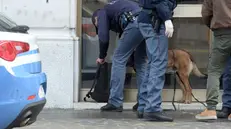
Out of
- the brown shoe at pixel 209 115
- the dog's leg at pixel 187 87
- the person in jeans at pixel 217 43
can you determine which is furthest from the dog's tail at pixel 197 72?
the brown shoe at pixel 209 115

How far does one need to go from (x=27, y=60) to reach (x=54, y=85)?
2.39 m

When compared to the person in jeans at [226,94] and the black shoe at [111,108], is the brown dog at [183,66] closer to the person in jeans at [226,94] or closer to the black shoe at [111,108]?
the person in jeans at [226,94]

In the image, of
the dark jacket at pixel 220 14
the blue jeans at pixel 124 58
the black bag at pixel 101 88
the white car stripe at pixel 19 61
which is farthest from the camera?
the black bag at pixel 101 88

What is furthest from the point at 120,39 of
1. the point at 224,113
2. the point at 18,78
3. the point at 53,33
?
the point at 18,78

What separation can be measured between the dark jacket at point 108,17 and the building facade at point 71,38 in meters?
0.63

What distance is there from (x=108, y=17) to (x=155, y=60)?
1024 millimetres

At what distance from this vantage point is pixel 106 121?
6551 mm

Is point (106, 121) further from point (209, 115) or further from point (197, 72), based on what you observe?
point (197, 72)

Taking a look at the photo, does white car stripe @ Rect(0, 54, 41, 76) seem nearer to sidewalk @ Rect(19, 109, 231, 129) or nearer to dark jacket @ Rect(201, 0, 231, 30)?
sidewalk @ Rect(19, 109, 231, 129)

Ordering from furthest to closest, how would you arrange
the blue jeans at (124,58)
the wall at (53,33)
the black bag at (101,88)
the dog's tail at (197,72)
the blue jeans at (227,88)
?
the dog's tail at (197,72) → the black bag at (101,88) → the wall at (53,33) → the blue jeans at (227,88) → the blue jeans at (124,58)

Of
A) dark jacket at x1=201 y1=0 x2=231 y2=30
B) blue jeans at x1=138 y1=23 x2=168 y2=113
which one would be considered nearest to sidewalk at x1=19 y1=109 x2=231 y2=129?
blue jeans at x1=138 y1=23 x2=168 y2=113

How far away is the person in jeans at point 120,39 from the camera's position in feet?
21.9

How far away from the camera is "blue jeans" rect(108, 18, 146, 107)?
664 cm

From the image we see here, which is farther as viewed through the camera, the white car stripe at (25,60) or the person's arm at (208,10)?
the person's arm at (208,10)
